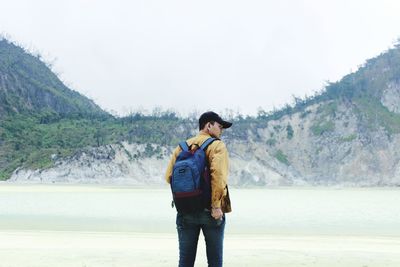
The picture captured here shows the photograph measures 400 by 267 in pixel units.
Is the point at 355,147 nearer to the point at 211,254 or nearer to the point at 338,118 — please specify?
the point at 338,118

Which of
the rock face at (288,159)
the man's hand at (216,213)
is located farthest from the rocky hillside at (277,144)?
the man's hand at (216,213)

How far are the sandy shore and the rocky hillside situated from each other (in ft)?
217

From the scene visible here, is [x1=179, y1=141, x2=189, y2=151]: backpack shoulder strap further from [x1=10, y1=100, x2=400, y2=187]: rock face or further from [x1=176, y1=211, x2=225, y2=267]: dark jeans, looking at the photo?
[x1=10, y1=100, x2=400, y2=187]: rock face

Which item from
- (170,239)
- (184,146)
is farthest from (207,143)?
(170,239)

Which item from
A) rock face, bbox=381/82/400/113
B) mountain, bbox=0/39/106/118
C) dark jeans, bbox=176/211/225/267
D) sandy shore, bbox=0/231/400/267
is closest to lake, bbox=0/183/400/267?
sandy shore, bbox=0/231/400/267

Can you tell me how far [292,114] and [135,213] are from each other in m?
78.0

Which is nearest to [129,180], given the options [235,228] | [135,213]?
[135,213]

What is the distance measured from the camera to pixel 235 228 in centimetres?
2269

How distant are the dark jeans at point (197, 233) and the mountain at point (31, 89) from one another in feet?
331

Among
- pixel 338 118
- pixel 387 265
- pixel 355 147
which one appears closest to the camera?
pixel 387 265

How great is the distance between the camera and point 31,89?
118250 mm

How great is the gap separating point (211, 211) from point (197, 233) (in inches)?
15.7

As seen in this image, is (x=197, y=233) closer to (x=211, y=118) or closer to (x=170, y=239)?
(x=211, y=118)

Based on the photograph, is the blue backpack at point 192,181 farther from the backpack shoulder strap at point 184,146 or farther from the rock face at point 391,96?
the rock face at point 391,96
